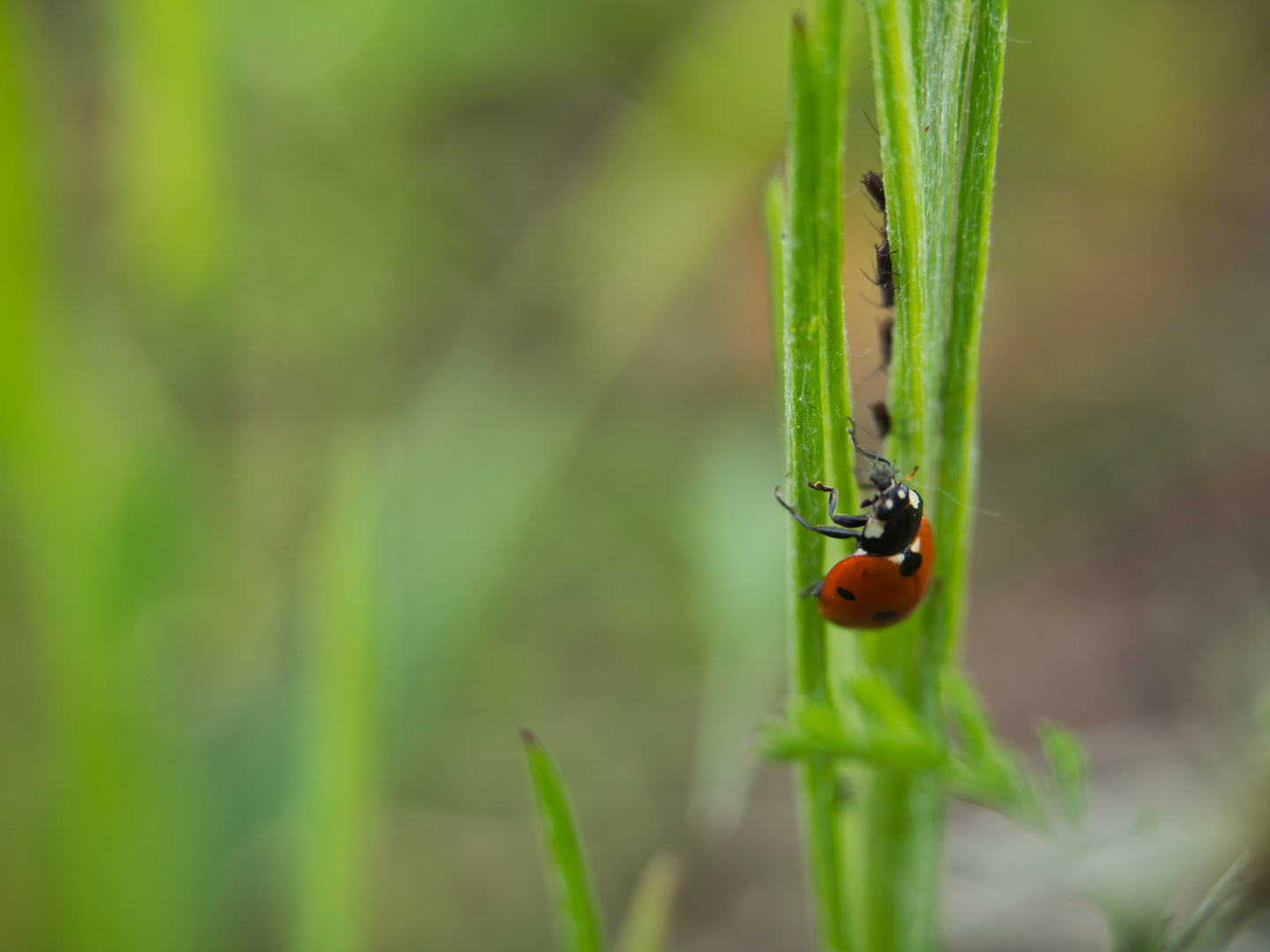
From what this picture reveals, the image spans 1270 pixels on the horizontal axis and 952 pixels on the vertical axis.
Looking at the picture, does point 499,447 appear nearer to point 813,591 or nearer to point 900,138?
point 813,591

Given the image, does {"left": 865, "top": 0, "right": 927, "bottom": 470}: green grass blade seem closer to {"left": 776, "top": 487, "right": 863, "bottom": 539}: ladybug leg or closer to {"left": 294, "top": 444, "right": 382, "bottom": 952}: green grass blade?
{"left": 776, "top": 487, "right": 863, "bottom": 539}: ladybug leg

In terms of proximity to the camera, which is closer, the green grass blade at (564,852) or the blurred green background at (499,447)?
the green grass blade at (564,852)

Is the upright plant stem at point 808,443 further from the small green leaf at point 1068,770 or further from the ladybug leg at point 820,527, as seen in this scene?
the small green leaf at point 1068,770

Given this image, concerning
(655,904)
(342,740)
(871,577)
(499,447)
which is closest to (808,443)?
(871,577)

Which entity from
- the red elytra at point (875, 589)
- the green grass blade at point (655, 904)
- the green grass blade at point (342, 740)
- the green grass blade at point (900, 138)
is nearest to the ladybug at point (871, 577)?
the red elytra at point (875, 589)

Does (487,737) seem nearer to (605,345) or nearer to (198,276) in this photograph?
(605,345)

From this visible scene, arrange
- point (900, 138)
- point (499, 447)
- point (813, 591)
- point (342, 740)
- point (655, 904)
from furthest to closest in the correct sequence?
point (499, 447) < point (342, 740) < point (655, 904) < point (813, 591) < point (900, 138)
